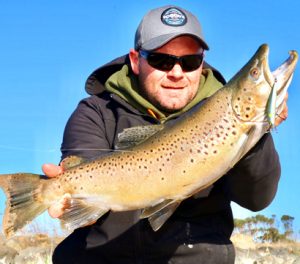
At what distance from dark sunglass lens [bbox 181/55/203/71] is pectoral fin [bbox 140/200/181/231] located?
6.02 ft

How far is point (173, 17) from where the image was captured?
19.5ft

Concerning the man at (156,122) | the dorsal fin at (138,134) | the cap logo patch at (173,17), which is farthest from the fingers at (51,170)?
the cap logo patch at (173,17)

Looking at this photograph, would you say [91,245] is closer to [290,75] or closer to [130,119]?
[130,119]

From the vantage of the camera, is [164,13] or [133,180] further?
[164,13]

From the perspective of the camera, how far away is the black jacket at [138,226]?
17.7 feet

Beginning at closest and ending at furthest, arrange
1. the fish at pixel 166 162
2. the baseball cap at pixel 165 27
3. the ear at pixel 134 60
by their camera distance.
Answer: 1. the fish at pixel 166 162
2. the baseball cap at pixel 165 27
3. the ear at pixel 134 60

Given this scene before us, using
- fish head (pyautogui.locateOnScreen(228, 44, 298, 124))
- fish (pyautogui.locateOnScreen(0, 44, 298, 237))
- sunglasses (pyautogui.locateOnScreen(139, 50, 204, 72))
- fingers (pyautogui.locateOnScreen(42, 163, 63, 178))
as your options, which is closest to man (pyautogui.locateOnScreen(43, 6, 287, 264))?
sunglasses (pyautogui.locateOnScreen(139, 50, 204, 72))

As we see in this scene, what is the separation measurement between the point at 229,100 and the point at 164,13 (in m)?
2.29

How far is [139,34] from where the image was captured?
6.17 meters

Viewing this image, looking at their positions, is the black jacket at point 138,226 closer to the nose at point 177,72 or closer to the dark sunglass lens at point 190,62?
the nose at point 177,72

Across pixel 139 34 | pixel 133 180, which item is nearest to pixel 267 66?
pixel 133 180

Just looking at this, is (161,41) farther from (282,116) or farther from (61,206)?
(61,206)

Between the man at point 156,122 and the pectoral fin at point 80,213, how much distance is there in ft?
2.87

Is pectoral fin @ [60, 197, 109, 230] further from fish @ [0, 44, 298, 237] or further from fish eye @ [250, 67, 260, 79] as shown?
fish eye @ [250, 67, 260, 79]
